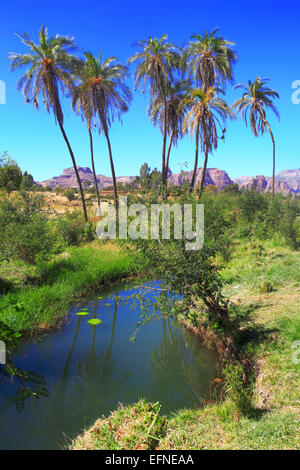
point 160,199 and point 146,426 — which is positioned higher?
point 160,199

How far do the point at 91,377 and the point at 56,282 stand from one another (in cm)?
371

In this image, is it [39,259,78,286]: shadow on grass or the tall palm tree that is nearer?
[39,259,78,286]: shadow on grass

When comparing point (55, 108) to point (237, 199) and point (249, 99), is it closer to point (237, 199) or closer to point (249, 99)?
point (237, 199)

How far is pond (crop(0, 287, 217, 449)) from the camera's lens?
3572 millimetres

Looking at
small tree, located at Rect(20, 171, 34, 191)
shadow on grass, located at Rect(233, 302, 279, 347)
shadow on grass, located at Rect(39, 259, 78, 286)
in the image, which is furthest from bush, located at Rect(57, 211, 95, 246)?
shadow on grass, located at Rect(233, 302, 279, 347)

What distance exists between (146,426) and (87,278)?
5900 millimetres

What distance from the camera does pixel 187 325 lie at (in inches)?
250

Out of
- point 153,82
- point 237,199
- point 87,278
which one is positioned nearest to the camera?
point 87,278

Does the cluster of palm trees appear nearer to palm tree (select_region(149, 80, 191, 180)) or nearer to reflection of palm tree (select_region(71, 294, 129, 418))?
palm tree (select_region(149, 80, 191, 180))

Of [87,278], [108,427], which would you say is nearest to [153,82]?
[87,278]

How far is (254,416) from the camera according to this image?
3094mm

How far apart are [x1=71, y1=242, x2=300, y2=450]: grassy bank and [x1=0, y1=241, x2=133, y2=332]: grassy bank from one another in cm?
254

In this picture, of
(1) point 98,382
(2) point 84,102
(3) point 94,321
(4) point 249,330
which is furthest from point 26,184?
(4) point 249,330

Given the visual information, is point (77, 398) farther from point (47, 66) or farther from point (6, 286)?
point (47, 66)
